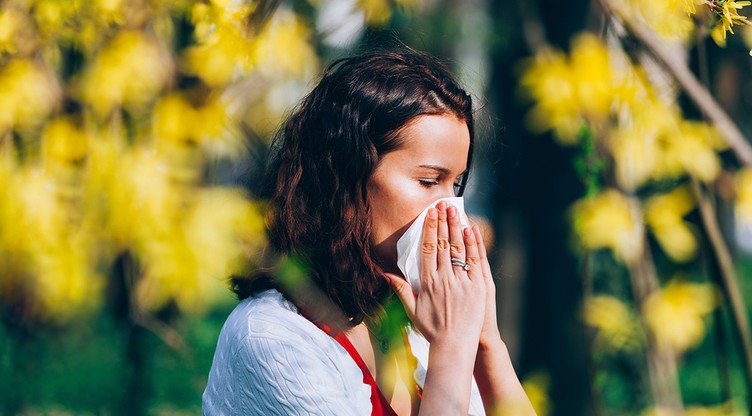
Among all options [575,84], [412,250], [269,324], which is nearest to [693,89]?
[575,84]

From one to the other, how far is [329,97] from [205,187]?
4.00 ft

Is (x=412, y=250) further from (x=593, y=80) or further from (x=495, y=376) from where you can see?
(x=593, y=80)

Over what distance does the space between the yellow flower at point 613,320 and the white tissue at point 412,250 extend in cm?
197

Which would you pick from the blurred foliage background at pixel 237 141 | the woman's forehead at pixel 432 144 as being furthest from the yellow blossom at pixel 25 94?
the woman's forehead at pixel 432 144

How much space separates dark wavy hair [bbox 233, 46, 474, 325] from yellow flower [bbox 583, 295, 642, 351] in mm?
2001

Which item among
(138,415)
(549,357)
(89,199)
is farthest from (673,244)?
(138,415)

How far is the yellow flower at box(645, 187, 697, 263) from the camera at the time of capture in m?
3.15

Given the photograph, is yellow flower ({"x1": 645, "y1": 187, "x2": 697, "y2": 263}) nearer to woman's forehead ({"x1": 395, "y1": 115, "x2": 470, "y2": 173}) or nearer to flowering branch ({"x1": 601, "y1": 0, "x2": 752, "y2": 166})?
flowering branch ({"x1": 601, "y1": 0, "x2": 752, "y2": 166})

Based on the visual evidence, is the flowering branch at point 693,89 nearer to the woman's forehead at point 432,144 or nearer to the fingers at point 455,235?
the woman's forehead at point 432,144

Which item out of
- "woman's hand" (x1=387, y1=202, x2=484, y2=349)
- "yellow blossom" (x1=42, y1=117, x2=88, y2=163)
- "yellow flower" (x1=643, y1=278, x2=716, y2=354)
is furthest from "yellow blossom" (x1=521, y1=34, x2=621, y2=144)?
"yellow blossom" (x1=42, y1=117, x2=88, y2=163)

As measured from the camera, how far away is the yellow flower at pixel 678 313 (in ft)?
10.1

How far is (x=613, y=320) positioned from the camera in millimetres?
3826

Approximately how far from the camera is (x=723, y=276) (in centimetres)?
302

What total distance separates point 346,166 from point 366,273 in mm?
231
